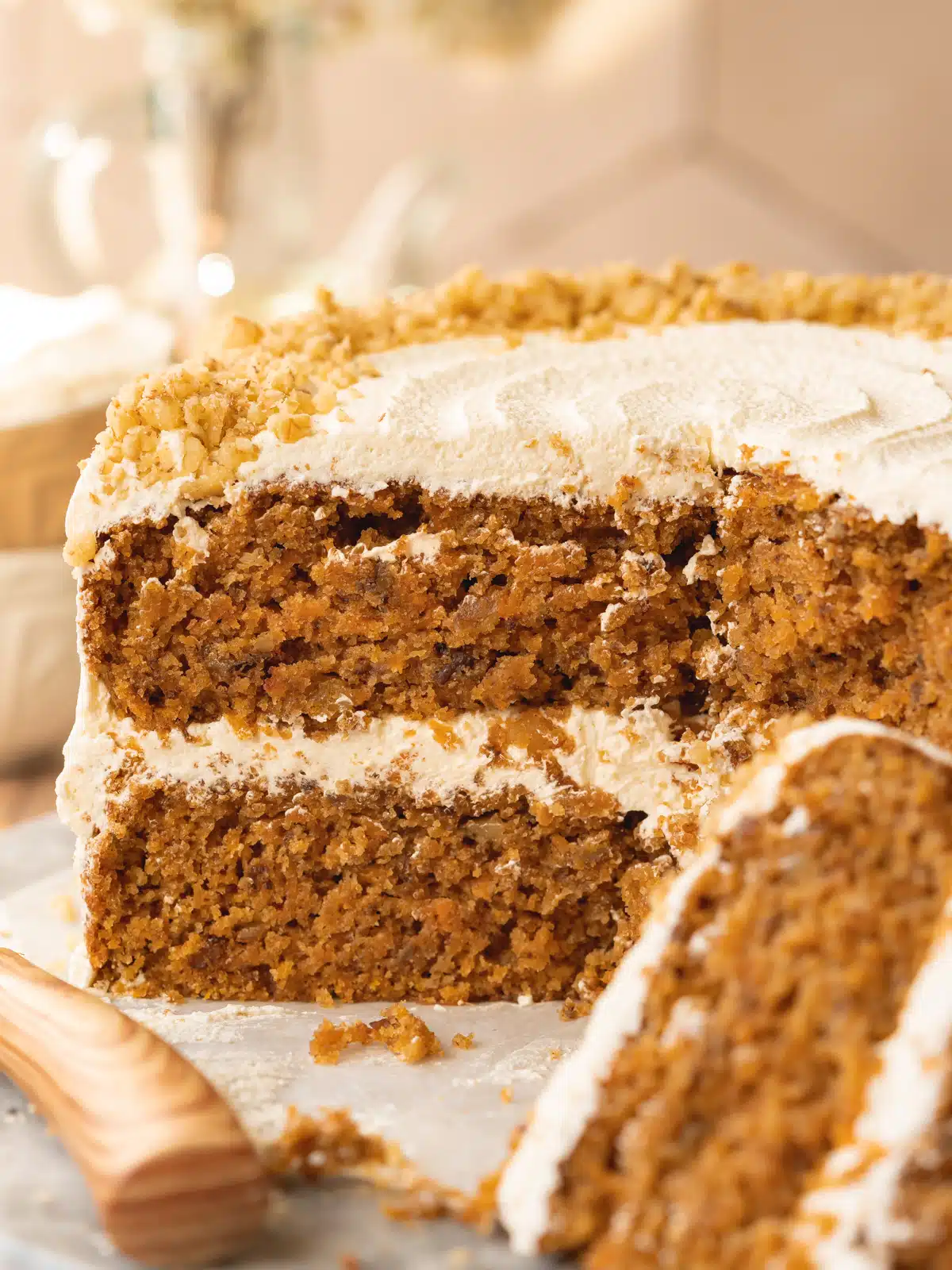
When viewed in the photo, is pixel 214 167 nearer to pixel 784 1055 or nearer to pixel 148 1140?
pixel 148 1140

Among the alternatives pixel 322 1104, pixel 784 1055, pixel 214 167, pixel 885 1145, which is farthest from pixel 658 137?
pixel 885 1145

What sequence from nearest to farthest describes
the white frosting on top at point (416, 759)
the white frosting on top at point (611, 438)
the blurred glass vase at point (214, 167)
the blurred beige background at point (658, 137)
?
the white frosting on top at point (611, 438) → the white frosting on top at point (416, 759) → the blurred glass vase at point (214, 167) → the blurred beige background at point (658, 137)

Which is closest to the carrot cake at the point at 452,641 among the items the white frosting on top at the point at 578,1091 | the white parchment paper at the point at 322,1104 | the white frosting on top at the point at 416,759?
the white frosting on top at the point at 416,759

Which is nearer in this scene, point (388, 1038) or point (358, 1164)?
point (358, 1164)

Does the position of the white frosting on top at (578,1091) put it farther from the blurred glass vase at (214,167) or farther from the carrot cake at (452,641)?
the blurred glass vase at (214,167)

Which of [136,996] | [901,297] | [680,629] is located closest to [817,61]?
[901,297]

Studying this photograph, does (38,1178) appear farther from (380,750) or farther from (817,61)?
(817,61)
